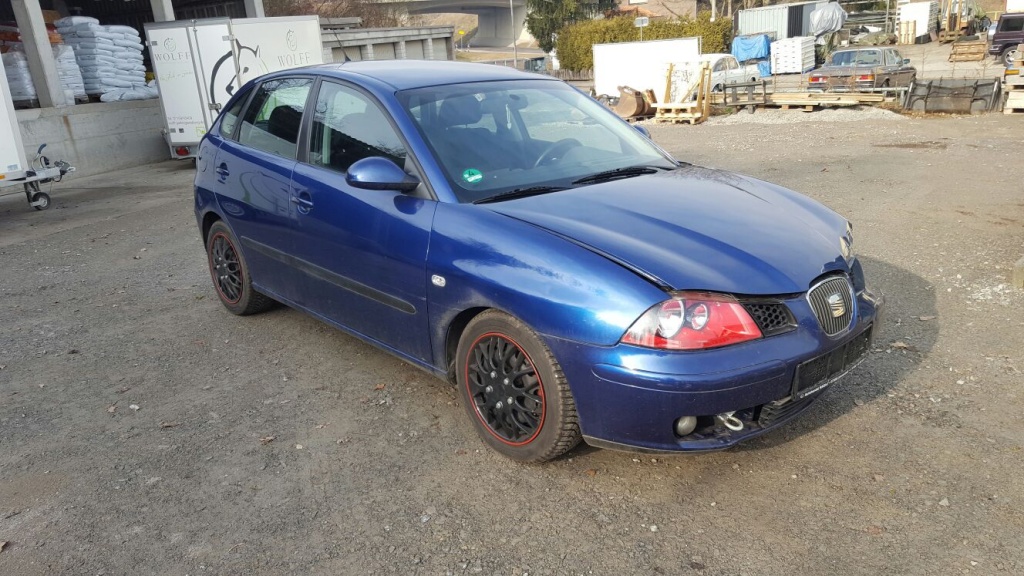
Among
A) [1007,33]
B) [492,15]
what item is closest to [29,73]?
[1007,33]

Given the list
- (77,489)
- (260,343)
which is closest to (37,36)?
(260,343)

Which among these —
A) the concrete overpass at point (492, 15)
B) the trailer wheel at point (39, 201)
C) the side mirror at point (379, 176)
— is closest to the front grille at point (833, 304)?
the side mirror at point (379, 176)

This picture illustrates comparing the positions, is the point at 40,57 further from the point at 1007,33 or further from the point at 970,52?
the point at 970,52

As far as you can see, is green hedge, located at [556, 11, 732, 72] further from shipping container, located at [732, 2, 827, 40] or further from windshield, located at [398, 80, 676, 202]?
windshield, located at [398, 80, 676, 202]

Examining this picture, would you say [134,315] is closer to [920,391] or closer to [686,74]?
[920,391]

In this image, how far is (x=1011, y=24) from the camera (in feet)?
109

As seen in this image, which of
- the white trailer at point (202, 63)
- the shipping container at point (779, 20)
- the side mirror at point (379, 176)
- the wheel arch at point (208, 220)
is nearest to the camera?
the side mirror at point (379, 176)

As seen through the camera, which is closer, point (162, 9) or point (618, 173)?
point (618, 173)

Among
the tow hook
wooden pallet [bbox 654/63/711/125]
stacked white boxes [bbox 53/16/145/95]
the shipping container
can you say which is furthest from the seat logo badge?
the shipping container

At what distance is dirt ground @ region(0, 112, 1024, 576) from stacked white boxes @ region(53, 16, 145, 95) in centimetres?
1258

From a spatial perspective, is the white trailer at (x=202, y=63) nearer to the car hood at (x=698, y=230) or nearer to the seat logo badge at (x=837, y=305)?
the car hood at (x=698, y=230)

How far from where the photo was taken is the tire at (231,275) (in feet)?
17.6

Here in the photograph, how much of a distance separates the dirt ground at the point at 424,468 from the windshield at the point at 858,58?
18557mm

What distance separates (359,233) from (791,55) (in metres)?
40.3
